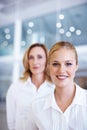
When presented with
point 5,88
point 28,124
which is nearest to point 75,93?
point 28,124

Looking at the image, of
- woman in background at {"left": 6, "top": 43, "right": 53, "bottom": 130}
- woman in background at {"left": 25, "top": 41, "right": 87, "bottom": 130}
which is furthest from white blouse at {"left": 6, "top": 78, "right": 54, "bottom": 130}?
woman in background at {"left": 25, "top": 41, "right": 87, "bottom": 130}

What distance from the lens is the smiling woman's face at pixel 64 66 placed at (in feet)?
4.85

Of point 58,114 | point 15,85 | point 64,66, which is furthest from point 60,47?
point 15,85

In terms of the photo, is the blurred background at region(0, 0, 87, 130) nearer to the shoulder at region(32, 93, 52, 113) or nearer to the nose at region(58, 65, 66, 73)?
the nose at region(58, 65, 66, 73)

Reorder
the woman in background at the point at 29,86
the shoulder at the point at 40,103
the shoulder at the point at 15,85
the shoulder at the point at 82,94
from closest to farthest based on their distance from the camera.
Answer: the shoulder at the point at 82,94 → the shoulder at the point at 40,103 → the woman in background at the point at 29,86 → the shoulder at the point at 15,85

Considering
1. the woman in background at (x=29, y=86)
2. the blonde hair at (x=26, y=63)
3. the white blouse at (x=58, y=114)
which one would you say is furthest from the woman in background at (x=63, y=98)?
the blonde hair at (x=26, y=63)

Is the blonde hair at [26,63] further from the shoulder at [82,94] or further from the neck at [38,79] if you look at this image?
the shoulder at [82,94]

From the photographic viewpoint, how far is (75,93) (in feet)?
4.86

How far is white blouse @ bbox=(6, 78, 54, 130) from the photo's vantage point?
1686mm

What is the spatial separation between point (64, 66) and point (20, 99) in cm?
46

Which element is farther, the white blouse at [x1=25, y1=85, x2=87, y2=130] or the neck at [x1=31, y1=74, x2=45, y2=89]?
the neck at [x1=31, y1=74, x2=45, y2=89]

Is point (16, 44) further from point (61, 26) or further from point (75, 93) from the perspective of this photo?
point (75, 93)

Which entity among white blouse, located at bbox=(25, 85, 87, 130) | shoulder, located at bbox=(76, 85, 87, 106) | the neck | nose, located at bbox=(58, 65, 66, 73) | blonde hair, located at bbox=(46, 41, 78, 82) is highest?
blonde hair, located at bbox=(46, 41, 78, 82)

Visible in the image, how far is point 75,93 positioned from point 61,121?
0.63 feet
